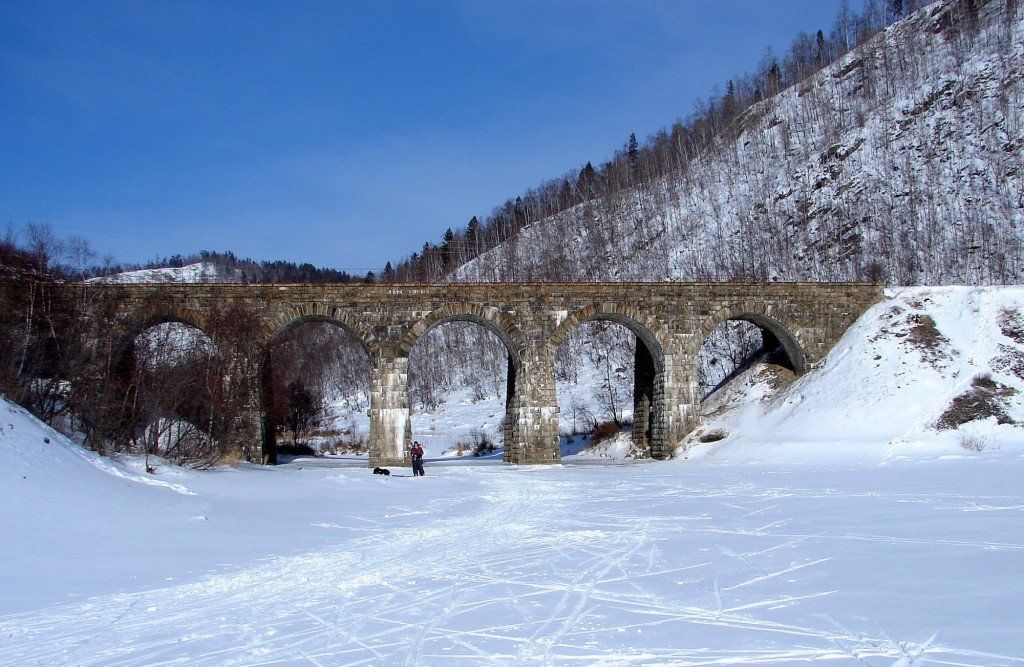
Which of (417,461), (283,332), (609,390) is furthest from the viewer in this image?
(609,390)

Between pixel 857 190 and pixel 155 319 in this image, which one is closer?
pixel 155 319

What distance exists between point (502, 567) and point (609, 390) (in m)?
41.3

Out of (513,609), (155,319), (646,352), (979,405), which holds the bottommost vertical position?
(513,609)

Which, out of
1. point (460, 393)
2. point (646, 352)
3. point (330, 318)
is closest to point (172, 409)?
point (330, 318)

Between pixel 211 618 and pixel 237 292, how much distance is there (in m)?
23.7

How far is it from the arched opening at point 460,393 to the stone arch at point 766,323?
7413 millimetres

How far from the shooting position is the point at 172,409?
18516 millimetres

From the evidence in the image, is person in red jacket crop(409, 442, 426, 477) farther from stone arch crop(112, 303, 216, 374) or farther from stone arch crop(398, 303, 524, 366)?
stone arch crop(112, 303, 216, 374)

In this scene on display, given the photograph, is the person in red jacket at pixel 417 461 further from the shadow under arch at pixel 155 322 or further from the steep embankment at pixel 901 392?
the steep embankment at pixel 901 392

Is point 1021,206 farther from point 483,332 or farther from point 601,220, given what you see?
point 483,332

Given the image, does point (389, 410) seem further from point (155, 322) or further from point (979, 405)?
point (979, 405)

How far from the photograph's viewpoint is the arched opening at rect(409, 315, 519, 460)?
42844mm

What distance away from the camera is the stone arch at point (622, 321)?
2966 cm

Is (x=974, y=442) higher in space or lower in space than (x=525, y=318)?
lower
